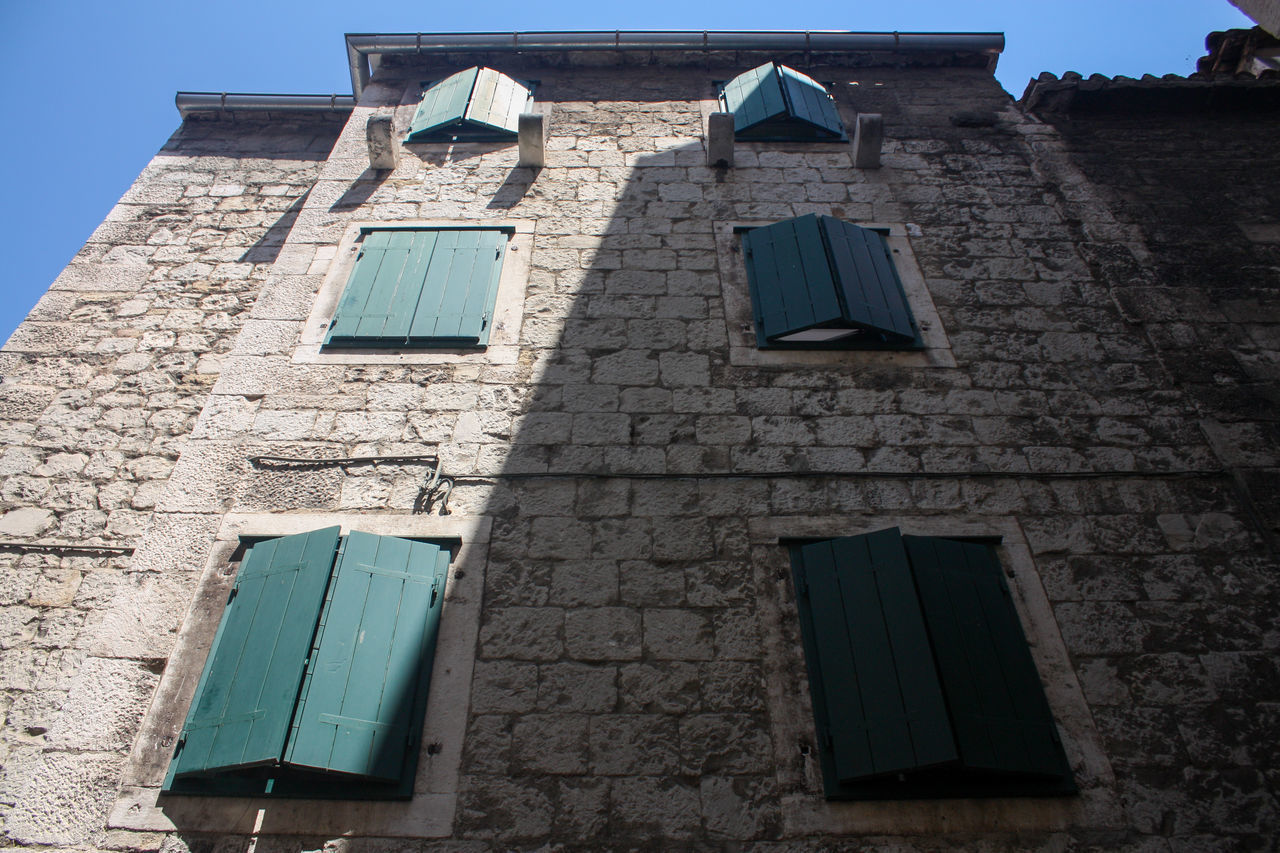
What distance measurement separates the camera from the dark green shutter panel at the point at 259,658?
3.38 meters

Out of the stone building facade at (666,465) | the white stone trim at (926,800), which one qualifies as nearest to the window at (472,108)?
the stone building facade at (666,465)

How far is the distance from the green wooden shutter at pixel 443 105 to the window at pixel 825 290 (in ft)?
10.1

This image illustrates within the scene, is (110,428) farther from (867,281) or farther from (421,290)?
(867,281)

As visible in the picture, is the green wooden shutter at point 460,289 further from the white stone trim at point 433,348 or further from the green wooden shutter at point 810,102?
the green wooden shutter at point 810,102

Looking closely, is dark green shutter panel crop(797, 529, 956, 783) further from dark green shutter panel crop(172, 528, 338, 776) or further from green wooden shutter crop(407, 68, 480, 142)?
green wooden shutter crop(407, 68, 480, 142)

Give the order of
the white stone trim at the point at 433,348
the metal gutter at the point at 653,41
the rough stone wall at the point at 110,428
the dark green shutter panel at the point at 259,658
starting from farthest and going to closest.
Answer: the metal gutter at the point at 653,41 < the white stone trim at the point at 433,348 < the rough stone wall at the point at 110,428 < the dark green shutter panel at the point at 259,658

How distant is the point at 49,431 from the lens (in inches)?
212

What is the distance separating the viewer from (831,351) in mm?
5195

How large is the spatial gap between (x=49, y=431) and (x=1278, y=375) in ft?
26.6

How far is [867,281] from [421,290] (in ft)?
9.96

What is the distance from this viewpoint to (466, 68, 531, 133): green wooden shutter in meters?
7.09

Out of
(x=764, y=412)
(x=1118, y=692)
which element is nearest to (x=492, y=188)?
(x=764, y=412)

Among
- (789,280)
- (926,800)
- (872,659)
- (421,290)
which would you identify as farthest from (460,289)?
(926,800)

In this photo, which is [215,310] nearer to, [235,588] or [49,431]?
[49,431]
